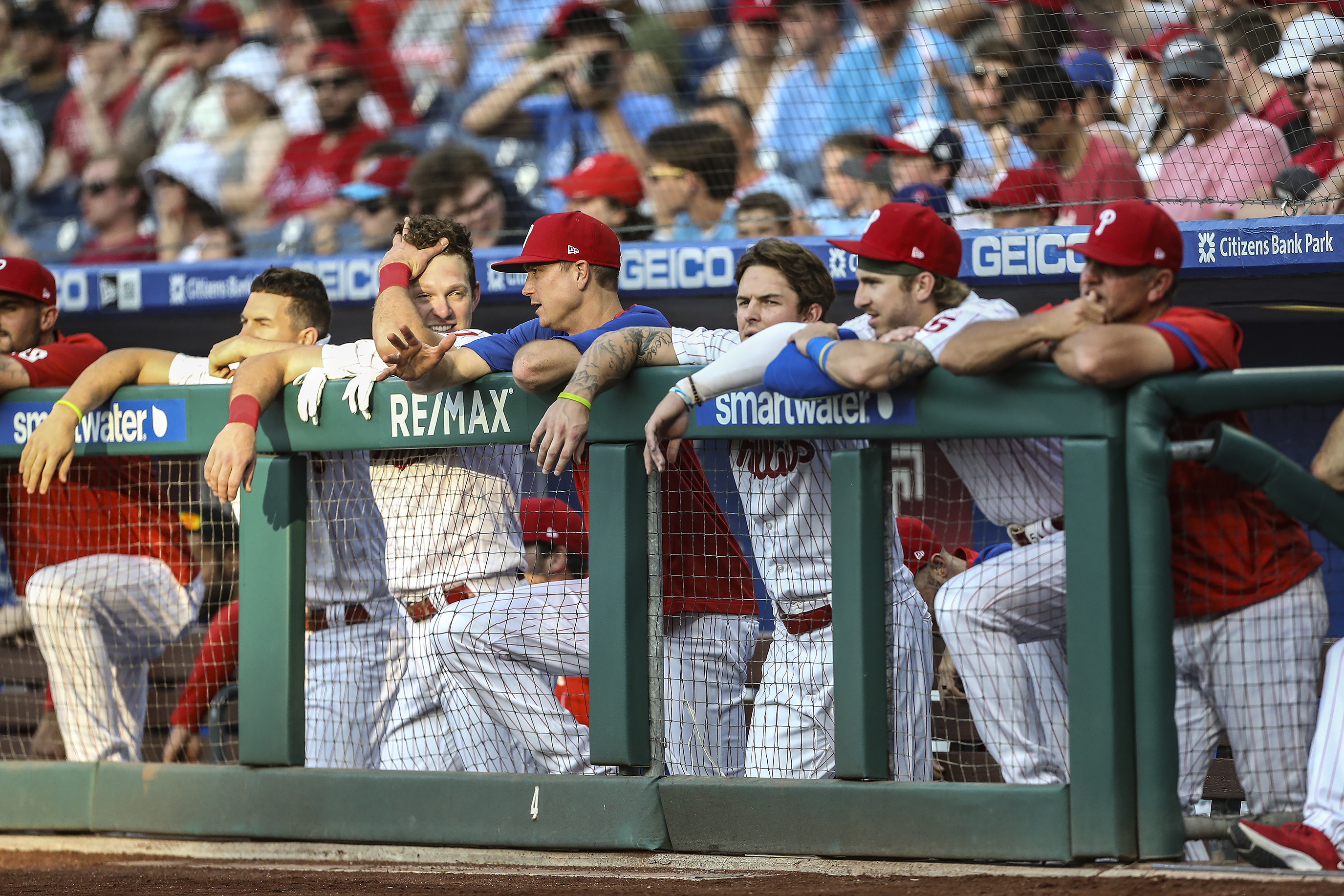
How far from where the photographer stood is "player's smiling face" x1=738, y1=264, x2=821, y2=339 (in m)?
3.88

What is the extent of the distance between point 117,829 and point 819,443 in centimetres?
217

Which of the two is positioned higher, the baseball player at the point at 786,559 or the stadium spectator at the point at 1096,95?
the stadium spectator at the point at 1096,95

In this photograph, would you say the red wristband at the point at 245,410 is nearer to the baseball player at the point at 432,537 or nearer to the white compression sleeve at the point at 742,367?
the baseball player at the point at 432,537

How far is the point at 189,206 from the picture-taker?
7691mm

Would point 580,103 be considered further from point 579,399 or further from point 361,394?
point 579,399

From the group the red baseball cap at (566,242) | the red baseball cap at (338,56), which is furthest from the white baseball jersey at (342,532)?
the red baseball cap at (338,56)

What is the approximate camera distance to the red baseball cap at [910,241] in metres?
3.54

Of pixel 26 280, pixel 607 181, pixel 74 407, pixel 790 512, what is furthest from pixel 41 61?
pixel 790 512

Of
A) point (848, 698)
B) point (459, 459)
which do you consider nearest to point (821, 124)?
point (459, 459)

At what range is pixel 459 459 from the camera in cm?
373

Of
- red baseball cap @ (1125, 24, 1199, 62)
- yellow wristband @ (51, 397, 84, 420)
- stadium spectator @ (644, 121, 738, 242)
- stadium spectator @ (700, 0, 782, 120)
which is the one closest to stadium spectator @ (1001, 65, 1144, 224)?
red baseball cap @ (1125, 24, 1199, 62)

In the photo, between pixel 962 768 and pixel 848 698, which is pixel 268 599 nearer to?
pixel 848 698

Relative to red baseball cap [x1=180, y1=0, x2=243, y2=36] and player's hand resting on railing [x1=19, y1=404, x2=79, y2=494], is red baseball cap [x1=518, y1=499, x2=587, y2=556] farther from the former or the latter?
red baseball cap [x1=180, y1=0, x2=243, y2=36]

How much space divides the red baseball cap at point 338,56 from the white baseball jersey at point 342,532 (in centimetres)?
469
